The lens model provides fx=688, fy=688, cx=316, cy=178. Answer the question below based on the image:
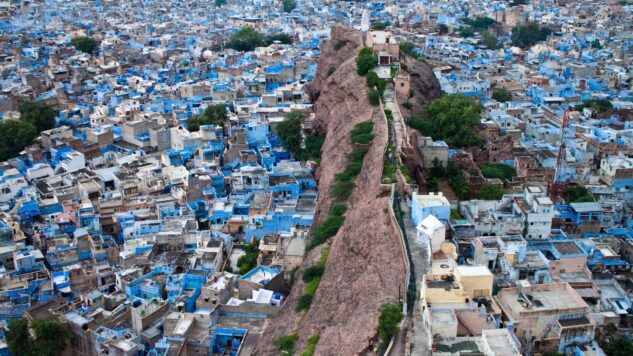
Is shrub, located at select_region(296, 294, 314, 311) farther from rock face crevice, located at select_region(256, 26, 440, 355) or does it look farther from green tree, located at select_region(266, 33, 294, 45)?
green tree, located at select_region(266, 33, 294, 45)

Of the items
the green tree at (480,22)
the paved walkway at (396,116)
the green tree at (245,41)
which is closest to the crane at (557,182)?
the paved walkway at (396,116)

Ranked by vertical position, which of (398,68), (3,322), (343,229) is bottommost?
(3,322)

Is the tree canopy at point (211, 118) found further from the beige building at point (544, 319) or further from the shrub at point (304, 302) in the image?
the beige building at point (544, 319)

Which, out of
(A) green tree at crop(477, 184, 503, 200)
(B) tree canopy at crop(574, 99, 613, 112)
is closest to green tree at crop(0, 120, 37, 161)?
(A) green tree at crop(477, 184, 503, 200)

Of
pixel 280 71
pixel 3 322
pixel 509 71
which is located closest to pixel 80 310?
pixel 3 322

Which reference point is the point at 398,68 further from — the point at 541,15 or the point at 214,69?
the point at 541,15

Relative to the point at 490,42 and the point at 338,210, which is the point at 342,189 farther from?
the point at 490,42
